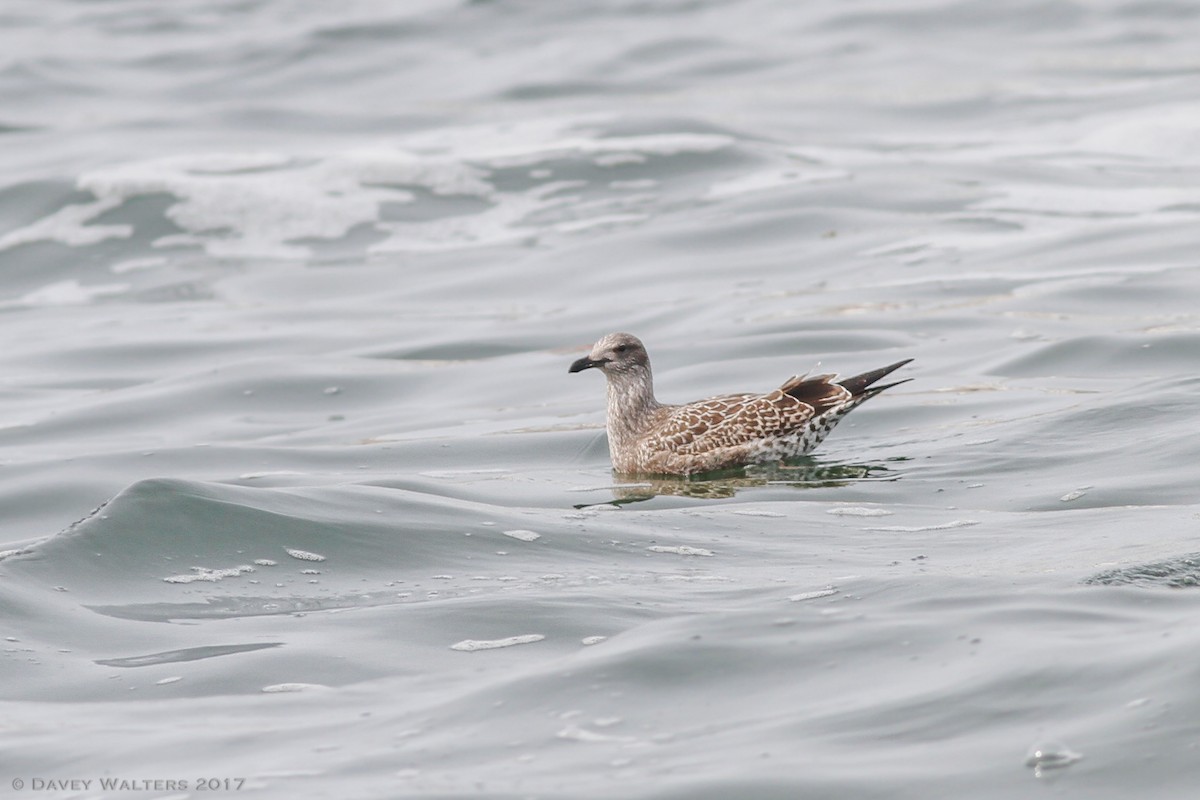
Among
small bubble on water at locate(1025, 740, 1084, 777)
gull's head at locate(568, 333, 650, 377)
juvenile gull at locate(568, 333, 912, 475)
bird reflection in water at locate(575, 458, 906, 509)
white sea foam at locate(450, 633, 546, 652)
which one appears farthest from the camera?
gull's head at locate(568, 333, 650, 377)

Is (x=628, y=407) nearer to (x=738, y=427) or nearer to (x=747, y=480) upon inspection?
(x=738, y=427)

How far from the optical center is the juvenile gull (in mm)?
10188

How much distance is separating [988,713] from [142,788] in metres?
2.45

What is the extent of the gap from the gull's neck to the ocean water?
455mm

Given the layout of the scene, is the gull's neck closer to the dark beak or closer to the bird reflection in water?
the dark beak

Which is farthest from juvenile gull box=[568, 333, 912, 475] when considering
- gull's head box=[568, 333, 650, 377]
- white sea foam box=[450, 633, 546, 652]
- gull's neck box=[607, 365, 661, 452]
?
white sea foam box=[450, 633, 546, 652]

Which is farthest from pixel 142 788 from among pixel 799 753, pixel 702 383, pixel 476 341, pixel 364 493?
pixel 476 341

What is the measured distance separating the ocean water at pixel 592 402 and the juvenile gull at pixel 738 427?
26 cm

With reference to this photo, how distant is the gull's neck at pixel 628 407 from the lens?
1077 centimetres

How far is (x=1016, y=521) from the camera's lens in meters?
7.90

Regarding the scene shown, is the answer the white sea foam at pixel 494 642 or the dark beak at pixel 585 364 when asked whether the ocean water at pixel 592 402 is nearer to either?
the white sea foam at pixel 494 642

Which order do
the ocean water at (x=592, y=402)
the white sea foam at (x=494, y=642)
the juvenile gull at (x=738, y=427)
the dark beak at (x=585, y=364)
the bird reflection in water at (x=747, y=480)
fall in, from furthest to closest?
the dark beak at (x=585, y=364)
the juvenile gull at (x=738, y=427)
the bird reflection in water at (x=747, y=480)
the white sea foam at (x=494, y=642)
the ocean water at (x=592, y=402)

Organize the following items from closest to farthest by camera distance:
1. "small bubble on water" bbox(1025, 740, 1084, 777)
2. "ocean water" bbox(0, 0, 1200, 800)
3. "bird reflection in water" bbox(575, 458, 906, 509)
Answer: "small bubble on water" bbox(1025, 740, 1084, 777) → "ocean water" bbox(0, 0, 1200, 800) → "bird reflection in water" bbox(575, 458, 906, 509)

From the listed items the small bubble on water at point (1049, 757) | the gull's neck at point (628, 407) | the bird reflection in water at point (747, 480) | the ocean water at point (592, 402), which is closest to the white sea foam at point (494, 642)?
the ocean water at point (592, 402)
